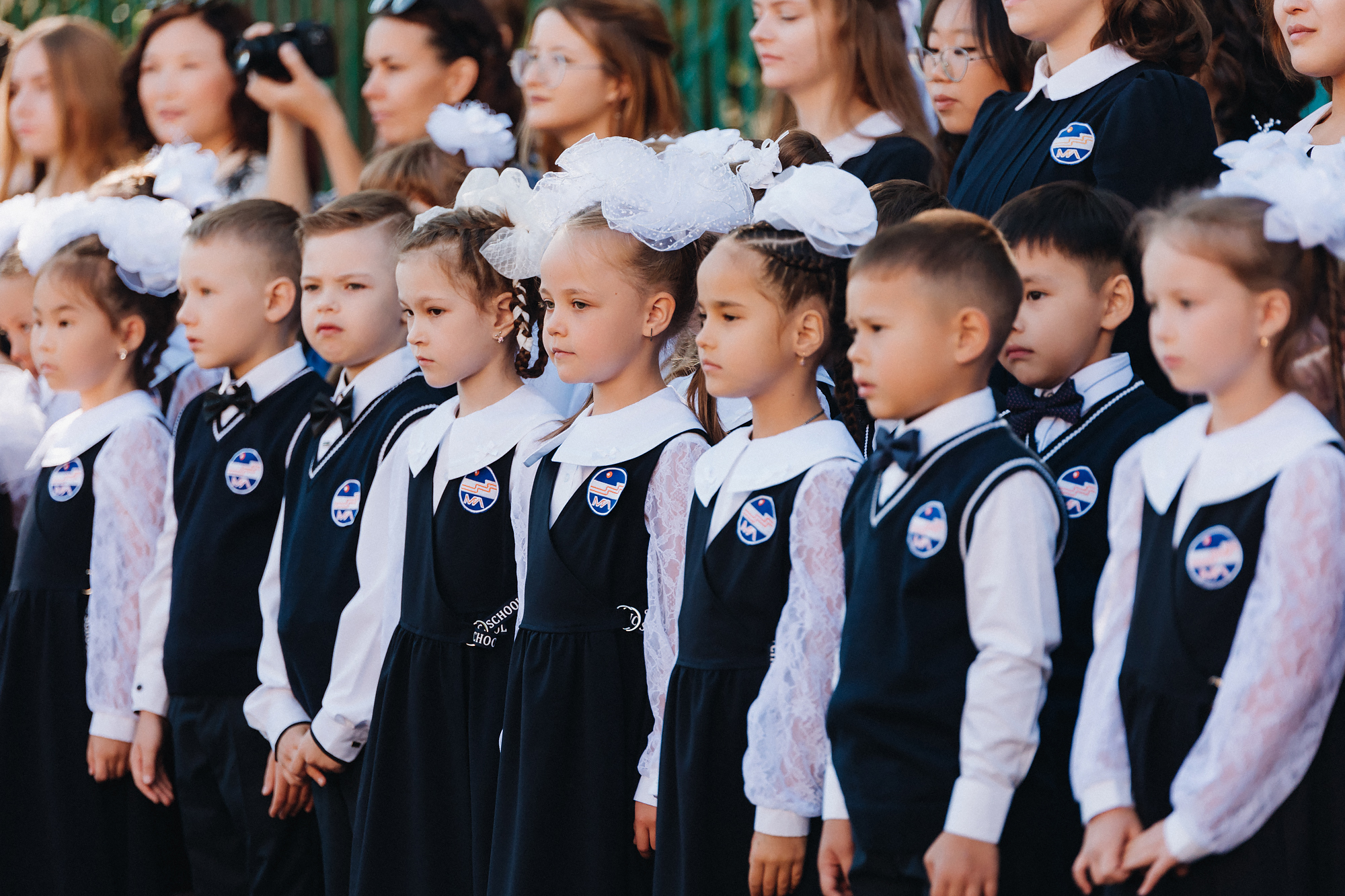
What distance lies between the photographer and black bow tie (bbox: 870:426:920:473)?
2.12 m

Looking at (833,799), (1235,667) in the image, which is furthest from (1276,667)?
(833,799)

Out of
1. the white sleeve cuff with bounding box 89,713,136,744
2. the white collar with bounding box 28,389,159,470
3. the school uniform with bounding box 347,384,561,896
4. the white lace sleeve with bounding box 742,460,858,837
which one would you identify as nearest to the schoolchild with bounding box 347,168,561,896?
the school uniform with bounding box 347,384,561,896

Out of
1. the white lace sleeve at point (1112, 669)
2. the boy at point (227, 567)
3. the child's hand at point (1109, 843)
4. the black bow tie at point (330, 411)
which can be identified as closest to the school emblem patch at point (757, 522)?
the white lace sleeve at point (1112, 669)

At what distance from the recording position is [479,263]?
2.97m

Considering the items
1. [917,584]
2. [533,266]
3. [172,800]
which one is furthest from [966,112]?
[172,800]

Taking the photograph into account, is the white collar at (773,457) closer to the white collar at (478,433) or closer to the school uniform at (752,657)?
the school uniform at (752,657)

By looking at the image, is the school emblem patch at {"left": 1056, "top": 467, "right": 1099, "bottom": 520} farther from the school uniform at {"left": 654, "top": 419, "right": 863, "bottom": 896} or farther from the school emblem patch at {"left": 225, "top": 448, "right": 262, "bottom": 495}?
the school emblem patch at {"left": 225, "top": 448, "right": 262, "bottom": 495}

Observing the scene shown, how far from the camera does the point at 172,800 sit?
11.7 ft

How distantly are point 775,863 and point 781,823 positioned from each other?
0.06 meters

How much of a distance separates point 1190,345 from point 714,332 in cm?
79

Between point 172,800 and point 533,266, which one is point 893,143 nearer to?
point 533,266

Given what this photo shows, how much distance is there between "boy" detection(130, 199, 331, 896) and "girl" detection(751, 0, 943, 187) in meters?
1.26

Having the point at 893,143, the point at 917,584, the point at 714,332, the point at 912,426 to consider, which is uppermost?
the point at 893,143

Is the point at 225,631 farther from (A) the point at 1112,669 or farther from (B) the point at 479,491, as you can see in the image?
(A) the point at 1112,669
